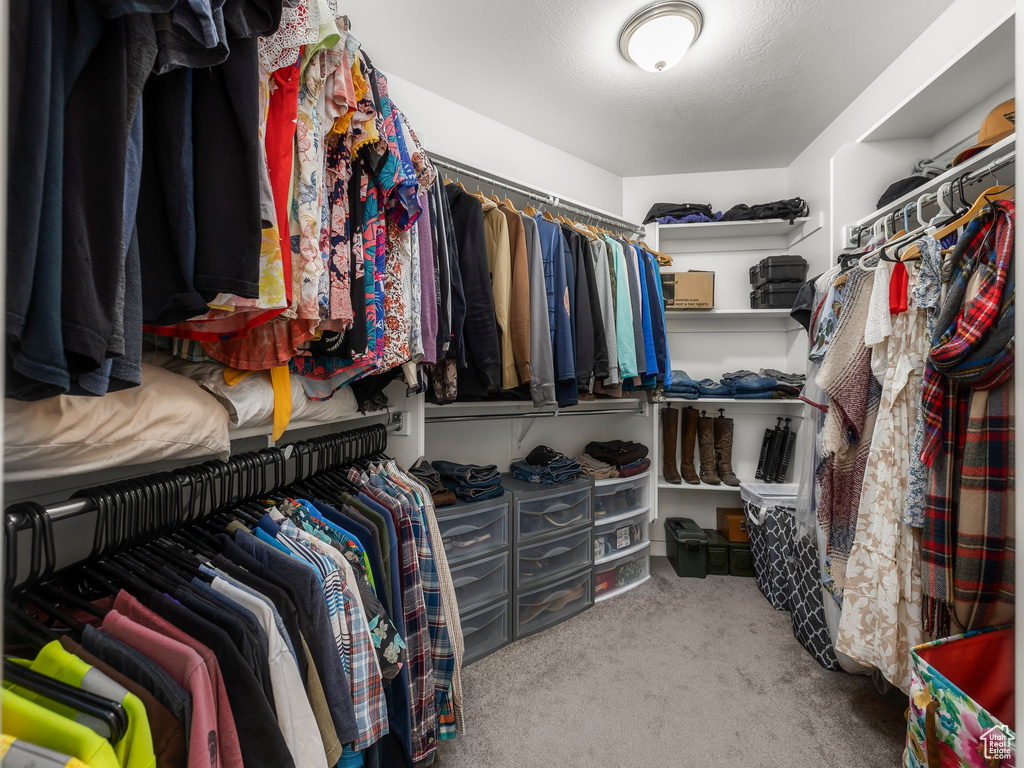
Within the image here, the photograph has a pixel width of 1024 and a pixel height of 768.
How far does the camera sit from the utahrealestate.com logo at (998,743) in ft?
2.89

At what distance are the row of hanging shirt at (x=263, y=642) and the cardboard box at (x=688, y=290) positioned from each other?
2.04 meters

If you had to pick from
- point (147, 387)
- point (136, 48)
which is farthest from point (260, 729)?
point (136, 48)

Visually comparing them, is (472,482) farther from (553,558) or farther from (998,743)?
(998,743)

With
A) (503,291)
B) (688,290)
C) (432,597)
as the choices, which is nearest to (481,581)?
(432,597)

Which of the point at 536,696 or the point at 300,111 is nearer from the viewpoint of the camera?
the point at 300,111

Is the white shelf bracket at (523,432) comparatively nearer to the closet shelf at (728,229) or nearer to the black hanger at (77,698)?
the closet shelf at (728,229)

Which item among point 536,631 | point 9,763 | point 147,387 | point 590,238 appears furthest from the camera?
point 590,238

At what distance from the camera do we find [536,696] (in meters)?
1.68

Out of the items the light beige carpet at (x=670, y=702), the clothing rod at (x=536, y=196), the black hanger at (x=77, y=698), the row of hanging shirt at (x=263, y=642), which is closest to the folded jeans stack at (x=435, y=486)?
the row of hanging shirt at (x=263, y=642)

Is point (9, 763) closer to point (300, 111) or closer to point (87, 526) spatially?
point (87, 526)

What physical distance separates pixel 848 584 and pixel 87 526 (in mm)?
1861

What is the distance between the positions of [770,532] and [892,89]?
1991 mm

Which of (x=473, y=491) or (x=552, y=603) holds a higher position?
(x=473, y=491)

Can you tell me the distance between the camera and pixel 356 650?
0.91 m
